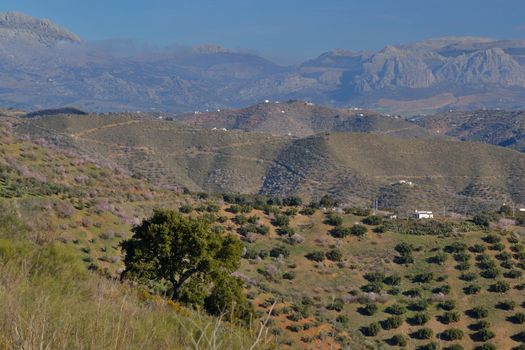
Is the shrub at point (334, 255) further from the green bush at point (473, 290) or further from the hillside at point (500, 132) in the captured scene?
the hillside at point (500, 132)

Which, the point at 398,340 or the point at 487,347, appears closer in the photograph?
the point at 487,347

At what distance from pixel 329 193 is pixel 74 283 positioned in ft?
223

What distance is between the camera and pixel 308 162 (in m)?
89.3

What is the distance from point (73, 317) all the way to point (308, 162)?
3327 inches

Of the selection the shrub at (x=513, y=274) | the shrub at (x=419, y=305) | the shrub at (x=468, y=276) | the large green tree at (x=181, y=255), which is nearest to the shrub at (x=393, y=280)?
the shrub at (x=419, y=305)

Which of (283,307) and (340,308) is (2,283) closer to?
(283,307)

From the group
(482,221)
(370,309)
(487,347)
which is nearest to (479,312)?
(487,347)

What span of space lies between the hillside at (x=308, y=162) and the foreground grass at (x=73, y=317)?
59686 millimetres

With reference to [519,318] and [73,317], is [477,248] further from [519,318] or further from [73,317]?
[73,317]

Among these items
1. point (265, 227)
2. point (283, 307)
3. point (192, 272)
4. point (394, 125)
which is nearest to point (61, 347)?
point (192, 272)

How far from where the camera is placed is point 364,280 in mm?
32156

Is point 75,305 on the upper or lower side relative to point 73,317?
lower

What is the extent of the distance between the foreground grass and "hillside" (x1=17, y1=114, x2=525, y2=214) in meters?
59.7

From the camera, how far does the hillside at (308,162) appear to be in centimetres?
7531
